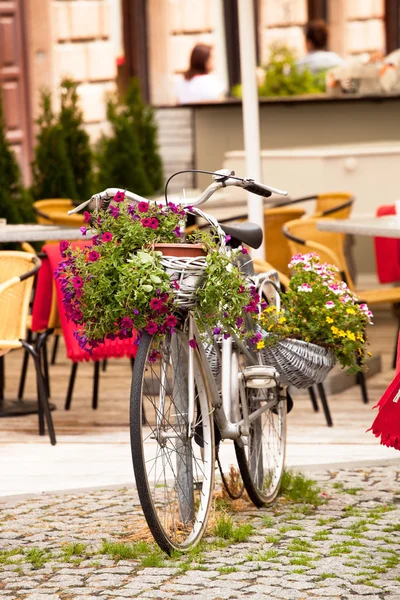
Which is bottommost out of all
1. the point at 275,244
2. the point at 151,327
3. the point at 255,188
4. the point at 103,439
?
the point at 103,439

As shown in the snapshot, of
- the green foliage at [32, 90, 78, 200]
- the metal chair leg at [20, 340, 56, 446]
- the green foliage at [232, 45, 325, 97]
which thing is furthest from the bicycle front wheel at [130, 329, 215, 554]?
the green foliage at [232, 45, 325, 97]

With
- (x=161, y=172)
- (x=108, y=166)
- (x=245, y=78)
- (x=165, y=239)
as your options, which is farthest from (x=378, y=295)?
(x=161, y=172)

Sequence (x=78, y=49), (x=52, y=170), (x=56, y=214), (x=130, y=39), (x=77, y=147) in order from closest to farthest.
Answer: (x=56, y=214) → (x=52, y=170) → (x=77, y=147) → (x=78, y=49) → (x=130, y=39)

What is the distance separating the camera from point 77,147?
36.5 feet

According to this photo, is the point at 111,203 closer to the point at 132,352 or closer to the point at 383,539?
the point at 383,539

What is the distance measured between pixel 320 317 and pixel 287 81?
7.52m

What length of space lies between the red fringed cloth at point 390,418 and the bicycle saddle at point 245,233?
675 millimetres

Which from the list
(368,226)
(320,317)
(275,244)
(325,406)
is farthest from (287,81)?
(320,317)

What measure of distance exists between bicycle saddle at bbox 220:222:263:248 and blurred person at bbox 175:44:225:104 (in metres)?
9.52

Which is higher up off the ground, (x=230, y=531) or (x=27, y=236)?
(x=27, y=236)

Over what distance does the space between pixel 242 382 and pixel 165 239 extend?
0.69m

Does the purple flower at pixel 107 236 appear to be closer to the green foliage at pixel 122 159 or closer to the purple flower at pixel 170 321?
the purple flower at pixel 170 321

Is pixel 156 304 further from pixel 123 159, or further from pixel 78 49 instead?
pixel 78 49

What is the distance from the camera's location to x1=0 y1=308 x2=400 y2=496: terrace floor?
5535mm
